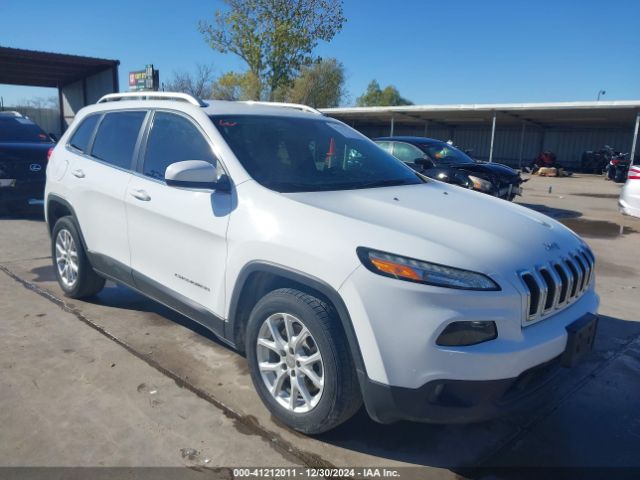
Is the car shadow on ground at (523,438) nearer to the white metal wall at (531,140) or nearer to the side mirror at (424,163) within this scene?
the side mirror at (424,163)

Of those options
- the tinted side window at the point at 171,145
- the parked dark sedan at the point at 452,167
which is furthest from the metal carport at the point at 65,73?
the tinted side window at the point at 171,145

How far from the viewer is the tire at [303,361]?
247 cm

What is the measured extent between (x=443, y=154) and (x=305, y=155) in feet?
28.5

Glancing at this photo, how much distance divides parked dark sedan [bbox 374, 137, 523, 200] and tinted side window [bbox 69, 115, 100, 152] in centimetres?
719

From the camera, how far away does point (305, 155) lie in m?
3.47

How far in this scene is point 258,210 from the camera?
283 centimetres

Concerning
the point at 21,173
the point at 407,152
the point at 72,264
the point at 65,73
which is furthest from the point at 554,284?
the point at 65,73

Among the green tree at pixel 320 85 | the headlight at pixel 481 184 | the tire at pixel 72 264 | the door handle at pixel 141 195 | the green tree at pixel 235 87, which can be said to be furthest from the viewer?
the green tree at pixel 320 85

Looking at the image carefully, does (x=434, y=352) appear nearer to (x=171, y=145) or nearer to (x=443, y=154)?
(x=171, y=145)

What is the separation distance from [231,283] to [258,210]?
46 cm

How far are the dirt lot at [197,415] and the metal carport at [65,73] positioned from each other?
17.4 meters

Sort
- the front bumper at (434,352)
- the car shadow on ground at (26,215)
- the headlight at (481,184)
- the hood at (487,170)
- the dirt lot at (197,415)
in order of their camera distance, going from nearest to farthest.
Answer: the front bumper at (434,352), the dirt lot at (197,415), the car shadow on ground at (26,215), the headlight at (481,184), the hood at (487,170)

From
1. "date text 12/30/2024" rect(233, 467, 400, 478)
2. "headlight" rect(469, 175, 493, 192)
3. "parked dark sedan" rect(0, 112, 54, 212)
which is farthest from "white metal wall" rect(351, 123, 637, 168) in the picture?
"date text 12/30/2024" rect(233, 467, 400, 478)

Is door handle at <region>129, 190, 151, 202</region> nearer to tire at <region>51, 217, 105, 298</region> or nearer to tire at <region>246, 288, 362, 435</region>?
tire at <region>51, 217, 105, 298</region>
